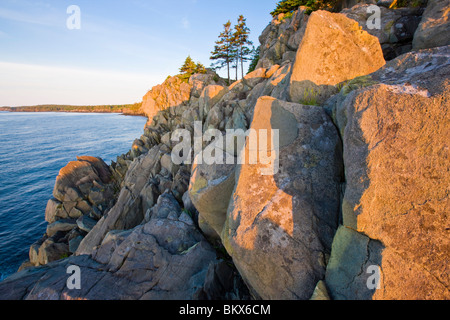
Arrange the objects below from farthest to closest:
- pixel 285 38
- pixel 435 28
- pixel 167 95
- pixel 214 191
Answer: pixel 167 95, pixel 285 38, pixel 435 28, pixel 214 191

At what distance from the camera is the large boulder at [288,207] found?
532 cm

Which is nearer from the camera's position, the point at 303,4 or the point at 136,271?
the point at 136,271

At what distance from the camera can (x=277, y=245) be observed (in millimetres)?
5473

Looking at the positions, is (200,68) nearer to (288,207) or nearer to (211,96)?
(211,96)

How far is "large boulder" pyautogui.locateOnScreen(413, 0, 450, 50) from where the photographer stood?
334 inches

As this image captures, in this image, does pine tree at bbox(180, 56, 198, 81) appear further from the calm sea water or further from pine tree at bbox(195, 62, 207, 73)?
the calm sea water

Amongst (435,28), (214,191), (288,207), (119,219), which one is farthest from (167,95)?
(288,207)

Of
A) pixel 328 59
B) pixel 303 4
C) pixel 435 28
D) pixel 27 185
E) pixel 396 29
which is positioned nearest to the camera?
pixel 328 59

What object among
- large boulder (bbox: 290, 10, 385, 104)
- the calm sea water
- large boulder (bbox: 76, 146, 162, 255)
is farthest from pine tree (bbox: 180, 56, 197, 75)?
large boulder (bbox: 290, 10, 385, 104)

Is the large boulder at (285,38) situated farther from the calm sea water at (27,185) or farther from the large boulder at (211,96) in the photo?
the calm sea water at (27,185)

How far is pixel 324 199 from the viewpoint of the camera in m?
5.81

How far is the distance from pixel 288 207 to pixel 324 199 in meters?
1.16

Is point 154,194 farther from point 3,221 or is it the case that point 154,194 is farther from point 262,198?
point 3,221
